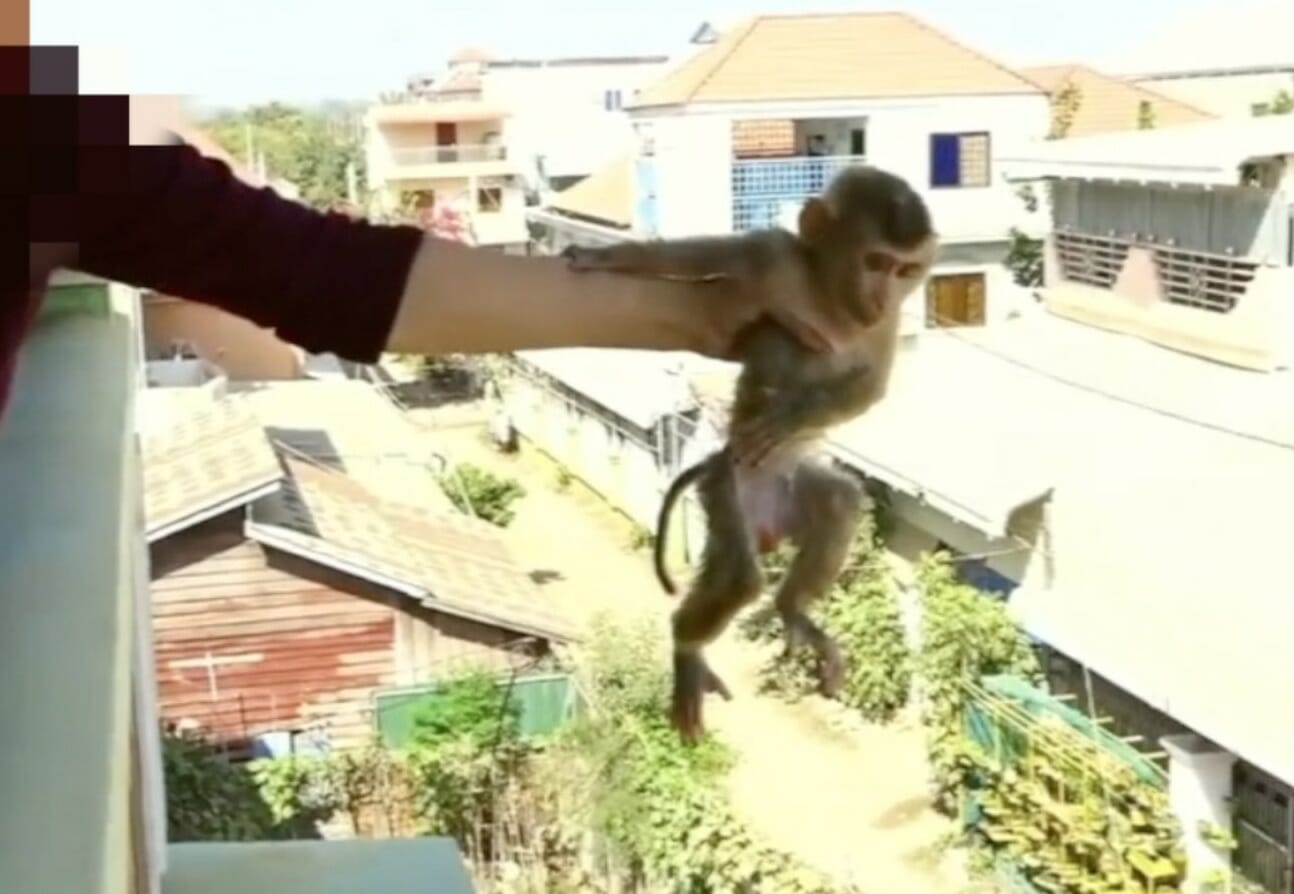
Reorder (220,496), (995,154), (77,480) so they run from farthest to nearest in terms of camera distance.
Answer: 1. (995,154)
2. (220,496)
3. (77,480)

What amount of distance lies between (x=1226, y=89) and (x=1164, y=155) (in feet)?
8.89

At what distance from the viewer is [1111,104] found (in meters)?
4.97

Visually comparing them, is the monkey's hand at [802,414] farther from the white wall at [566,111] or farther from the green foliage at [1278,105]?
the white wall at [566,111]

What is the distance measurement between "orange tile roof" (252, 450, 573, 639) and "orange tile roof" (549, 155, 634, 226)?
1.86ft

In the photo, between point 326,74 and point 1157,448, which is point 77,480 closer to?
point 326,74

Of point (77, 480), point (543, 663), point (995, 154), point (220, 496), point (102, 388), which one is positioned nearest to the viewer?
point (77, 480)

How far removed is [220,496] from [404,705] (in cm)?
39

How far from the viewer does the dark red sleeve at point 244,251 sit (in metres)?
0.42

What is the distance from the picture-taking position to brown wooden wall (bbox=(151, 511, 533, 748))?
2.82 meters

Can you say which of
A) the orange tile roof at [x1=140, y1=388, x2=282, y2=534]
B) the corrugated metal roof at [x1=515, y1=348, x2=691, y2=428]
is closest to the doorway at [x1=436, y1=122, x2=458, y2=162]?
the corrugated metal roof at [x1=515, y1=348, x2=691, y2=428]

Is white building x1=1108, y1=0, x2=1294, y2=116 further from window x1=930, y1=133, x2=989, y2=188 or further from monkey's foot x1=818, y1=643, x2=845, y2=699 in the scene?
monkey's foot x1=818, y1=643, x2=845, y2=699

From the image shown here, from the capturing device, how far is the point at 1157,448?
2.90 meters

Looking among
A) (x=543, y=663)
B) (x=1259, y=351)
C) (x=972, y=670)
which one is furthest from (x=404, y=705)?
(x=1259, y=351)

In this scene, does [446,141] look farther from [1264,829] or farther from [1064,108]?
[1264,829]
